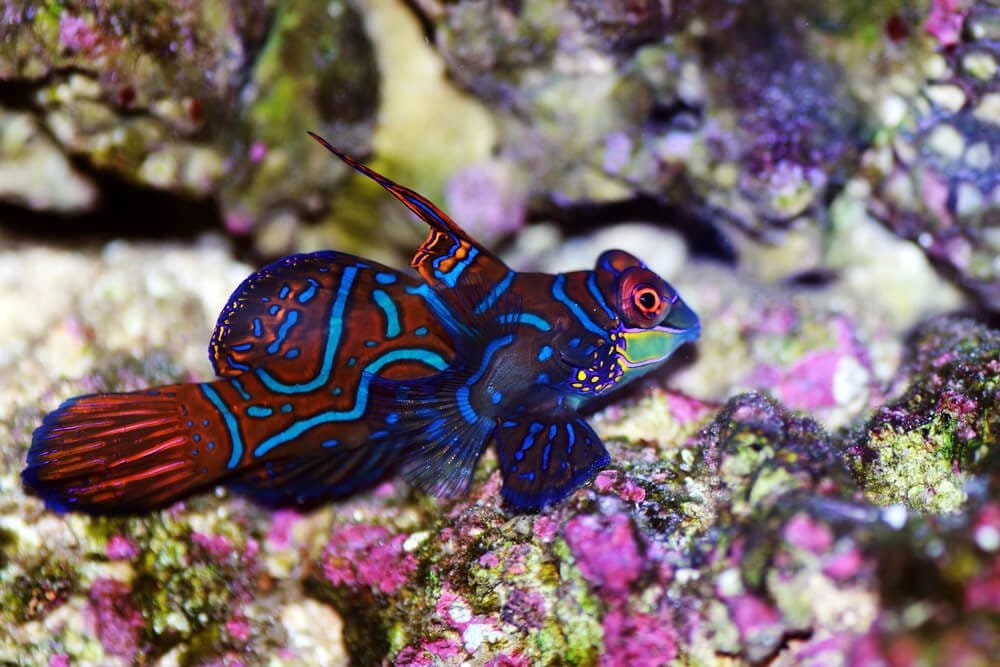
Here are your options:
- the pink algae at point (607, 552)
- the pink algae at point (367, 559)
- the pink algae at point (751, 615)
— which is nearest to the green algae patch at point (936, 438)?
the pink algae at point (751, 615)

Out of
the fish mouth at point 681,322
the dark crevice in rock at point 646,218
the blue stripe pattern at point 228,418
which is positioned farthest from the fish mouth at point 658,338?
the blue stripe pattern at point 228,418

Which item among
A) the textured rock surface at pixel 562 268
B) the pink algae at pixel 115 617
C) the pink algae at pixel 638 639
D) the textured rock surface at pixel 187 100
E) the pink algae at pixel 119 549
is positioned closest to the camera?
the pink algae at pixel 638 639

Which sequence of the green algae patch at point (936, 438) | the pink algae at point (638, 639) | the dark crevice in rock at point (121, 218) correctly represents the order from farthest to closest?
the dark crevice in rock at point (121, 218) → the green algae patch at point (936, 438) → the pink algae at point (638, 639)

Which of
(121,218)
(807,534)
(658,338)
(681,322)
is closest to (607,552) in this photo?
(807,534)

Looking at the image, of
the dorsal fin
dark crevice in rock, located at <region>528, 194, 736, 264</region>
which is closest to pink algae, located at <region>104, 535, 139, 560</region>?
the dorsal fin

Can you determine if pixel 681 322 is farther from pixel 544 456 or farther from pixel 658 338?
pixel 544 456

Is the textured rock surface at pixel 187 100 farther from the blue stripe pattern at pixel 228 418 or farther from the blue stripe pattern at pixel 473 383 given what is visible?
the blue stripe pattern at pixel 473 383

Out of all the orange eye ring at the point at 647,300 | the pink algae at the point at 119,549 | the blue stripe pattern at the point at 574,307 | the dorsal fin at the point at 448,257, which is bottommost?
the pink algae at the point at 119,549

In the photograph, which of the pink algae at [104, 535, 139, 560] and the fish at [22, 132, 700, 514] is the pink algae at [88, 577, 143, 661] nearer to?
the pink algae at [104, 535, 139, 560]

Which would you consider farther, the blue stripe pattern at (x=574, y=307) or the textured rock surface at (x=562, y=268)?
the blue stripe pattern at (x=574, y=307)

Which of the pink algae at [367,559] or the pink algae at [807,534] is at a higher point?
the pink algae at [807,534]
